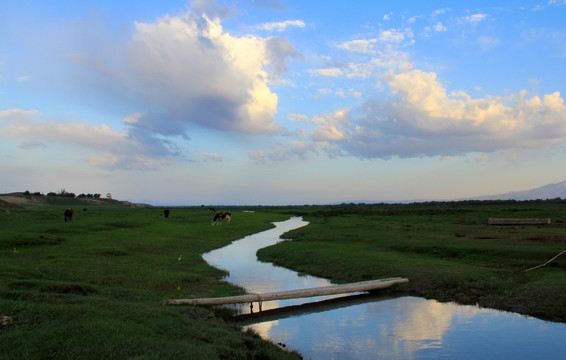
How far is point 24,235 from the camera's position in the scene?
2869 centimetres

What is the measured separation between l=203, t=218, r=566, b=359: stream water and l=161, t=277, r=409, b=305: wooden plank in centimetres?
58

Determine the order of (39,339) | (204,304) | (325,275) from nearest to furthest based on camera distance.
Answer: (39,339), (204,304), (325,275)

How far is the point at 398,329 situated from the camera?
12930 mm

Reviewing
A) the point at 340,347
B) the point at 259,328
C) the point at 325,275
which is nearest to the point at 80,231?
the point at 325,275

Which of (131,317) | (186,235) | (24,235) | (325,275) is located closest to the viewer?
(131,317)

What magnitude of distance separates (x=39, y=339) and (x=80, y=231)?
33.9m

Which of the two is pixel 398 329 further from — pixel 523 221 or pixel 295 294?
pixel 523 221

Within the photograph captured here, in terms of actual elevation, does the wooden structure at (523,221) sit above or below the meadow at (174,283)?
above

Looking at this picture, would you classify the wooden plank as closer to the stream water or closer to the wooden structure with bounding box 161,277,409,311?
the wooden structure with bounding box 161,277,409,311

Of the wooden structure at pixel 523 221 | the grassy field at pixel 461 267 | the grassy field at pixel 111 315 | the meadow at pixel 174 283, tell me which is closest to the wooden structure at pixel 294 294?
the meadow at pixel 174 283

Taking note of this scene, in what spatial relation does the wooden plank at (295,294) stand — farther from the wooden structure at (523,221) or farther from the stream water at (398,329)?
the wooden structure at (523,221)

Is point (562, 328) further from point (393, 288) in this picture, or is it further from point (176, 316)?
point (176, 316)

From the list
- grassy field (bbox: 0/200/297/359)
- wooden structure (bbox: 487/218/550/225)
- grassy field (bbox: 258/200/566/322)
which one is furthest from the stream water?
wooden structure (bbox: 487/218/550/225)

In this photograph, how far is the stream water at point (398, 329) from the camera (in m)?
10.9
